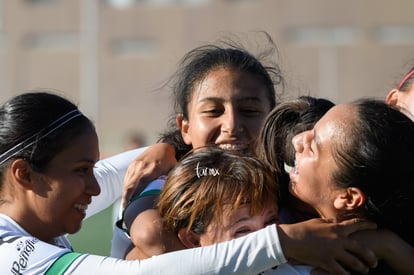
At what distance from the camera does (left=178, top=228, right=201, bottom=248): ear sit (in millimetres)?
2962

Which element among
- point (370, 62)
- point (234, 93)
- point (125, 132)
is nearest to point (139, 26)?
point (125, 132)

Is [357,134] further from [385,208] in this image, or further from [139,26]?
[139,26]

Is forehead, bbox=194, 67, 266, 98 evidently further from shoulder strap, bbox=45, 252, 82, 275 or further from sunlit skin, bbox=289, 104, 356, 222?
shoulder strap, bbox=45, 252, 82, 275

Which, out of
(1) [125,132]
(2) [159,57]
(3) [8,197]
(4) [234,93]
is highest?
(4) [234,93]

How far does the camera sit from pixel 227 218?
9.45 ft

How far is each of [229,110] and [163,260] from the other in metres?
1.03

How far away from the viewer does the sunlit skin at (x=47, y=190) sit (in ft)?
10.2

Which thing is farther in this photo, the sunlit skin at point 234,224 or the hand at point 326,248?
the sunlit skin at point 234,224

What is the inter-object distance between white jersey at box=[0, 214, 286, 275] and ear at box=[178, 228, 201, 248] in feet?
0.71

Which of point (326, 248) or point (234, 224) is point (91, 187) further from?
point (326, 248)

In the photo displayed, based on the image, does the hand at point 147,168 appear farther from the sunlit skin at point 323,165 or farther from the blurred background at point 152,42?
the blurred background at point 152,42

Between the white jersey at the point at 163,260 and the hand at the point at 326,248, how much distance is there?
0.04m

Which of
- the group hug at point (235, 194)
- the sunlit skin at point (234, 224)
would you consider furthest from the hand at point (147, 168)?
the sunlit skin at point (234, 224)

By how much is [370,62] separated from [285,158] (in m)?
34.9
